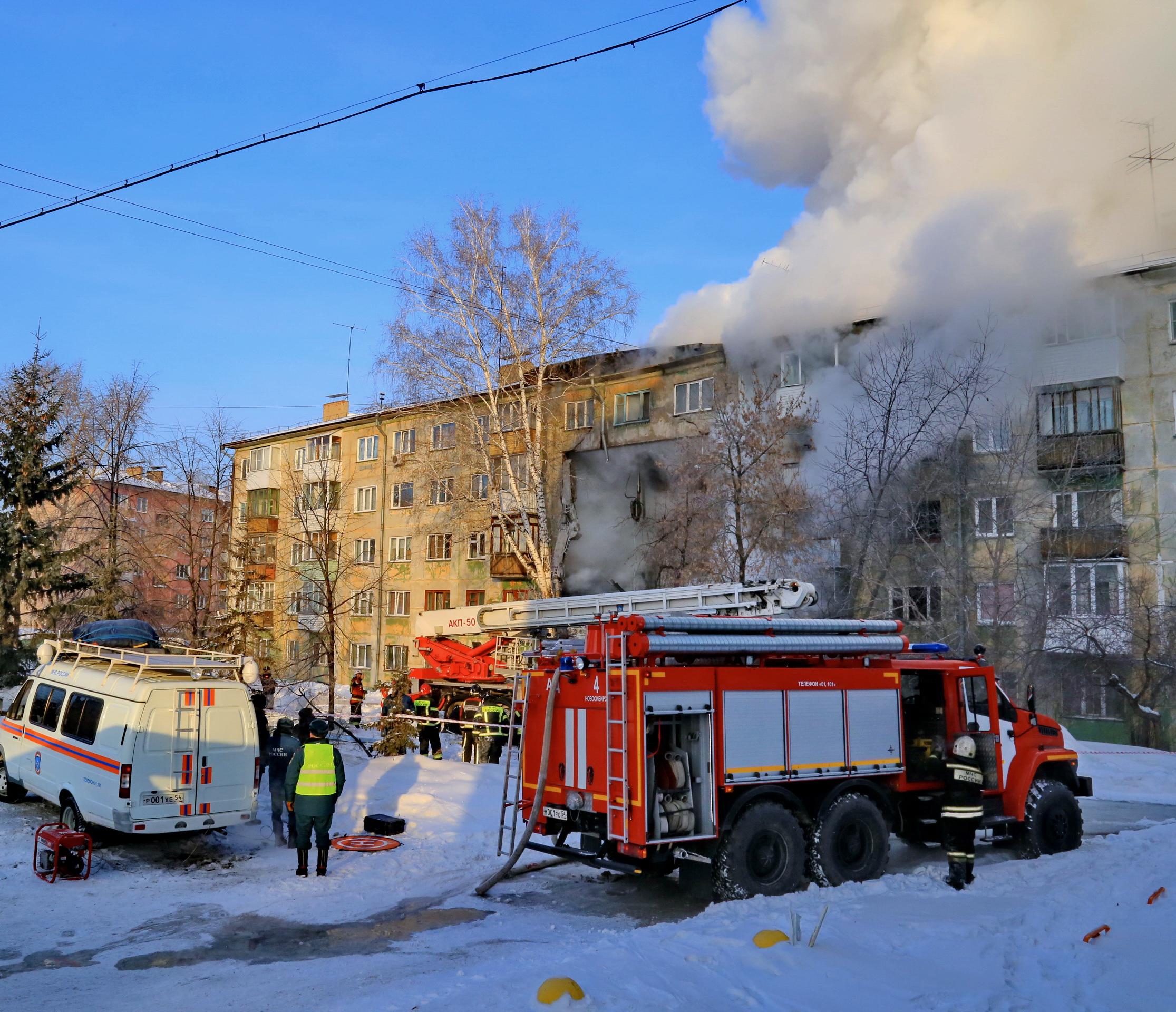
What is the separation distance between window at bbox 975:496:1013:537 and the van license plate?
19645 mm

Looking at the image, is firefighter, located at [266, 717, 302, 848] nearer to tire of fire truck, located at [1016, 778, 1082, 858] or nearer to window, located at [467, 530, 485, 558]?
tire of fire truck, located at [1016, 778, 1082, 858]

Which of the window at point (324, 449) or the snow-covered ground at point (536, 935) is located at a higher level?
the window at point (324, 449)

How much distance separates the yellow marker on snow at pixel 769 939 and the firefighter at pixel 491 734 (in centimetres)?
1120

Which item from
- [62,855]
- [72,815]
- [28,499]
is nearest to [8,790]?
[72,815]

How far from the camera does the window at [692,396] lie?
29891 mm

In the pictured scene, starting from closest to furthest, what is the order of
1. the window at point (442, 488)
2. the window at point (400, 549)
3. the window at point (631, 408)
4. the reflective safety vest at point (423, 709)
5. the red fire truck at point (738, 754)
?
the red fire truck at point (738, 754) < the reflective safety vest at point (423, 709) < the window at point (442, 488) < the window at point (631, 408) < the window at point (400, 549)

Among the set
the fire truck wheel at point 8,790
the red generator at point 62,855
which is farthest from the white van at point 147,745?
the fire truck wheel at point 8,790

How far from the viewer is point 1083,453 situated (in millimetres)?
23344

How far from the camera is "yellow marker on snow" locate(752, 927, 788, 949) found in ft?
19.9

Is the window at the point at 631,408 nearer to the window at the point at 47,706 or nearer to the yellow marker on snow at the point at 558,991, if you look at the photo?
the window at the point at 47,706

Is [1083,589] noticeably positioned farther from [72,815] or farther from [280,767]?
[72,815]

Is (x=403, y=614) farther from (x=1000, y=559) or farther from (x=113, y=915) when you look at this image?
(x=113, y=915)

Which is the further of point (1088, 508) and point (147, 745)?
point (1088, 508)

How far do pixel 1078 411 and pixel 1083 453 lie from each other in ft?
4.13
